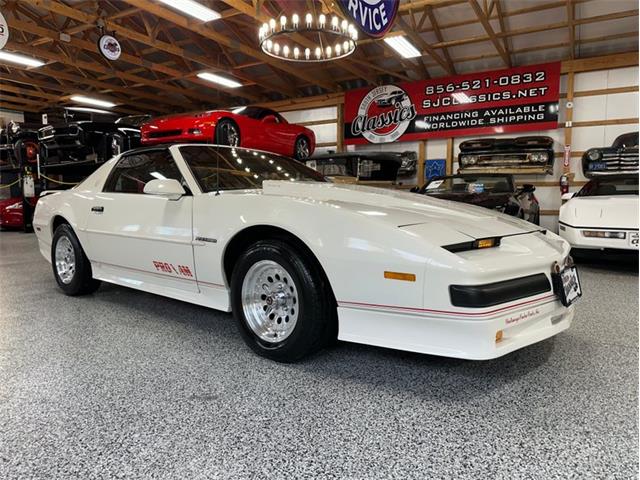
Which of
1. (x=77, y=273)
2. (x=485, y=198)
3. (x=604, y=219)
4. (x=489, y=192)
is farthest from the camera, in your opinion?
(x=489, y=192)

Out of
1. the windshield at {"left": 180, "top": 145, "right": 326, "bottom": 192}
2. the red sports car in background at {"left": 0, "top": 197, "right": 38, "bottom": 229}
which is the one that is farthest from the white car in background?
the red sports car in background at {"left": 0, "top": 197, "right": 38, "bottom": 229}

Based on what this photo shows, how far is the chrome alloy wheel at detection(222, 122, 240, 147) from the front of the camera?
18.9ft

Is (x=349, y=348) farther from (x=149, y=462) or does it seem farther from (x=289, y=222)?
(x=149, y=462)

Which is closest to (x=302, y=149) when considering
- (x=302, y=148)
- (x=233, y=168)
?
(x=302, y=148)

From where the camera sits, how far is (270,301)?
2156 mm

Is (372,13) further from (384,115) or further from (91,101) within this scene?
(91,101)

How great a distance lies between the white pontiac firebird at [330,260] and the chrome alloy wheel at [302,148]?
4.52 metres

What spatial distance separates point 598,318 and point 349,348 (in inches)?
73.3

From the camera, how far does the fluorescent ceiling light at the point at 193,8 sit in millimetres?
6523

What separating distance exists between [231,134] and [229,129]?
3.1 inches

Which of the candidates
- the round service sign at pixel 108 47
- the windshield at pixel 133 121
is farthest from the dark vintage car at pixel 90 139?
the round service sign at pixel 108 47

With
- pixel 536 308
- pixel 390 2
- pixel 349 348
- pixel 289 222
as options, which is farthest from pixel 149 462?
pixel 390 2

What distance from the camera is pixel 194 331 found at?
8.63 ft

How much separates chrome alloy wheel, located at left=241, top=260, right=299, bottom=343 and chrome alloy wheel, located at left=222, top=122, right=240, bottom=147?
4.02m
